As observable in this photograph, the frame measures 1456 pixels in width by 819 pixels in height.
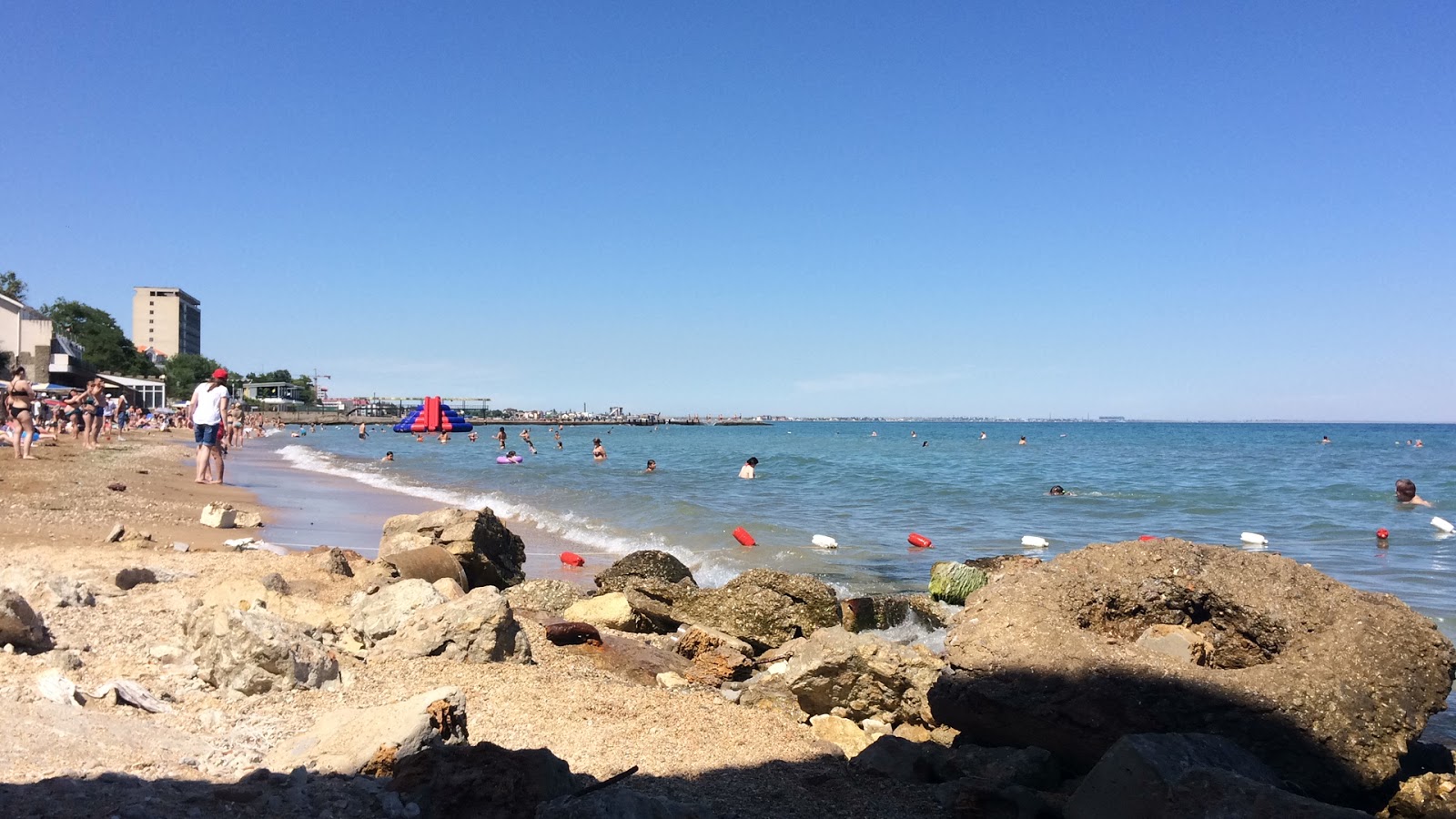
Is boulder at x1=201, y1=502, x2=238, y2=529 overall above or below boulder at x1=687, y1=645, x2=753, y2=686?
above

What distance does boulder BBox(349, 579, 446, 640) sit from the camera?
559 cm

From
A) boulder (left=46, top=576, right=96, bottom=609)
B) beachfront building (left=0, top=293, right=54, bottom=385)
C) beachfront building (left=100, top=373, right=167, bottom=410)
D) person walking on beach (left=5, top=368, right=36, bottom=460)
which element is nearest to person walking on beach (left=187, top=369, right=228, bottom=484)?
person walking on beach (left=5, top=368, right=36, bottom=460)

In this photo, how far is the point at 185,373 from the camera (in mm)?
101750

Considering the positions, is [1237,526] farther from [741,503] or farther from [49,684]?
[49,684]

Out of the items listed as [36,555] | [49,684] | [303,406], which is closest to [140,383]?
[303,406]

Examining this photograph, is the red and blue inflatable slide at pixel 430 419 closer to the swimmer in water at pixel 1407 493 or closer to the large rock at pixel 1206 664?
the swimmer in water at pixel 1407 493

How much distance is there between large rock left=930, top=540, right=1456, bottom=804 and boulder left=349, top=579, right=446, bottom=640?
3238mm

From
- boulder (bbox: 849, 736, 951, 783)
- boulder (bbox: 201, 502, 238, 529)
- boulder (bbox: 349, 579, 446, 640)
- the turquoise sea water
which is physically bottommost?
the turquoise sea water

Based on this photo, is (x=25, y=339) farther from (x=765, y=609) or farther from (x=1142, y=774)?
(x=1142, y=774)

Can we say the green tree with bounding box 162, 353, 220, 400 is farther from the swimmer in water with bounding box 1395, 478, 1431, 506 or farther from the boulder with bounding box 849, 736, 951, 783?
the boulder with bounding box 849, 736, 951, 783

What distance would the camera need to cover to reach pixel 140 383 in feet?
212

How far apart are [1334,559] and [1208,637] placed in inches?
385

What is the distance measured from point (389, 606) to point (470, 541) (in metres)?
2.89

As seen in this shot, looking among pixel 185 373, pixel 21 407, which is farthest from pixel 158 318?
pixel 21 407
